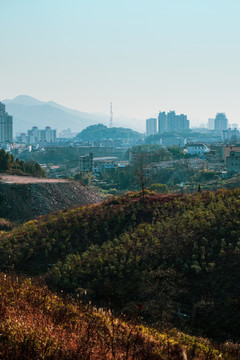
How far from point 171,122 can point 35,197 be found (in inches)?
4312

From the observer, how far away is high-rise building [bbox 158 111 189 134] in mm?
125750

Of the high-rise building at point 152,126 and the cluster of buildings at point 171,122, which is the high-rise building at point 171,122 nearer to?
the cluster of buildings at point 171,122

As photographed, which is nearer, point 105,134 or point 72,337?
point 72,337

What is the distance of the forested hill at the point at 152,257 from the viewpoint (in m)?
7.14

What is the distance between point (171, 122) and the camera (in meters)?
126

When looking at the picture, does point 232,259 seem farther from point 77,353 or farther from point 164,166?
point 164,166

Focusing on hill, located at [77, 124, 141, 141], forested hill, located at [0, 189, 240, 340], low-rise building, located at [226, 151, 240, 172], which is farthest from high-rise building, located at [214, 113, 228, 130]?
forested hill, located at [0, 189, 240, 340]

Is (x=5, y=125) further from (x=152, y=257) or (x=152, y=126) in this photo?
(x=152, y=257)

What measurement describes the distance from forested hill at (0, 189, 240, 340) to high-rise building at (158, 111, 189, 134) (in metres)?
115

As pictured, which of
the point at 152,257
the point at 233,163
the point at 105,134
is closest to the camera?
the point at 152,257

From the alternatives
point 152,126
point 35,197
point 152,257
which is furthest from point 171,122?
point 152,257

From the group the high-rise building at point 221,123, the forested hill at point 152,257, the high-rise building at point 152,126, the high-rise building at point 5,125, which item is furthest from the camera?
the high-rise building at point 152,126

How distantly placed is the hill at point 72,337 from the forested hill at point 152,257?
68 centimetres

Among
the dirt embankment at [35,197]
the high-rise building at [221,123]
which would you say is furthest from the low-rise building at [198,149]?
the high-rise building at [221,123]
